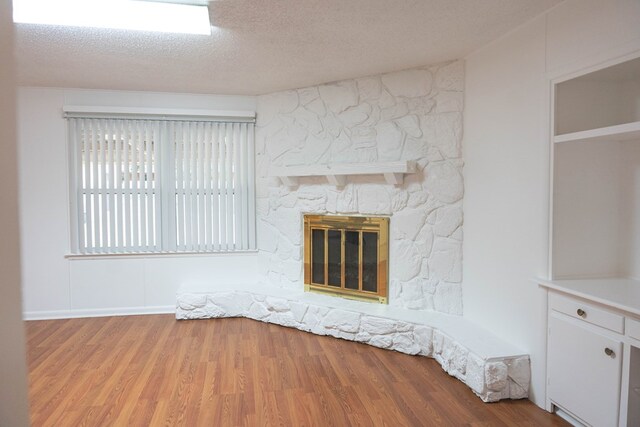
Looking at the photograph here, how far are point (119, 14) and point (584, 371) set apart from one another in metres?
3.34

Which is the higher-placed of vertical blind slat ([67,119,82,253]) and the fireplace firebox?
vertical blind slat ([67,119,82,253])

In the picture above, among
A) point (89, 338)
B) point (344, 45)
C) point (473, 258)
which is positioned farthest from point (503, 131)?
point (89, 338)

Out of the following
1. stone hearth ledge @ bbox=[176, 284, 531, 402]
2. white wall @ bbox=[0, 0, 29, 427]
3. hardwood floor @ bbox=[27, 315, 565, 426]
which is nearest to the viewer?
white wall @ bbox=[0, 0, 29, 427]

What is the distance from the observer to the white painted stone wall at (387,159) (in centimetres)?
330

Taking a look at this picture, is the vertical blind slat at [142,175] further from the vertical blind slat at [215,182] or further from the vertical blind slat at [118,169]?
the vertical blind slat at [215,182]

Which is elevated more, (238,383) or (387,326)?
(387,326)

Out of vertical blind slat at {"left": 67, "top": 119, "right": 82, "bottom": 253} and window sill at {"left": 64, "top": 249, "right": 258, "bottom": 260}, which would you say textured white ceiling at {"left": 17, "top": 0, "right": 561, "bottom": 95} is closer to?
vertical blind slat at {"left": 67, "top": 119, "right": 82, "bottom": 253}

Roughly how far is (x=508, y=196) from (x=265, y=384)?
206 cm

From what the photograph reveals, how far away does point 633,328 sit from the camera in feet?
6.06

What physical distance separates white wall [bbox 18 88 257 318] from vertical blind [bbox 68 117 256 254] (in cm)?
15

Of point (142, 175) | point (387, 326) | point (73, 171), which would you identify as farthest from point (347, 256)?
point (73, 171)

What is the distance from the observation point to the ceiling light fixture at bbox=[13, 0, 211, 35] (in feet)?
7.80

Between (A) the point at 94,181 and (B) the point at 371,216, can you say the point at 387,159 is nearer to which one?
(B) the point at 371,216

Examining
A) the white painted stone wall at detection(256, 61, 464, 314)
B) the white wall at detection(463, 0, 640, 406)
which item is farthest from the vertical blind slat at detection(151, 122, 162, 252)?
the white wall at detection(463, 0, 640, 406)
